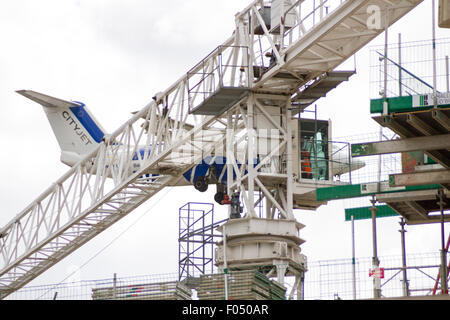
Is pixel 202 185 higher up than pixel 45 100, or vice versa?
pixel 45 100

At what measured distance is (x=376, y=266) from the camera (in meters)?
29.0

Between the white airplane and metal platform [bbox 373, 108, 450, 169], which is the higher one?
the white airplane

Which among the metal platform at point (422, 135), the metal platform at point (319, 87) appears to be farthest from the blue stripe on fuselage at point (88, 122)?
the metal platform at point (422, 135)

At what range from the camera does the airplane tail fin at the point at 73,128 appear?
61.5 m

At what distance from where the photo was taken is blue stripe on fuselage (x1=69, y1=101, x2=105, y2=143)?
61.8 m

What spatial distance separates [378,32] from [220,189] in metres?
14.8

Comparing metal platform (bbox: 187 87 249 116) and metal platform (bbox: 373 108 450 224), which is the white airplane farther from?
metal platform (bbox: 373 108 450 224)

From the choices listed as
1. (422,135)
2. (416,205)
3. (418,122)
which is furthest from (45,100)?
(418,122)

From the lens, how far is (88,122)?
204ft

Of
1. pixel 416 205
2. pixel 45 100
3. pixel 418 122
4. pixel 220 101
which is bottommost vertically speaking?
pixel 416 205

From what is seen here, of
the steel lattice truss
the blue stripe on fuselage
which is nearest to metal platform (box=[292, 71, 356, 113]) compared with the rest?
the steel lattice truss

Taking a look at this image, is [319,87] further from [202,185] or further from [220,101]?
[202,185]

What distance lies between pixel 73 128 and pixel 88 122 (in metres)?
0.94
